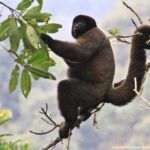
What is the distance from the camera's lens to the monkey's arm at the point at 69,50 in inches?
241

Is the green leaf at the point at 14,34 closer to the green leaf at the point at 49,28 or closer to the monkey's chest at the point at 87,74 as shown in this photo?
the green leaf at the point at 49,28

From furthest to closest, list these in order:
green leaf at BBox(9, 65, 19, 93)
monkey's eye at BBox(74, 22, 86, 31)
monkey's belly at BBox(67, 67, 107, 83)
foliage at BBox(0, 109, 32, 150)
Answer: monkey's eye at BBox(74, 22, 86, 31)
monkey's belly at BBox(67, 67, 107, 83)
green leaf at BBox(9, 65, 19, 93)
foliage at BBox(0, 109, 32, 150)

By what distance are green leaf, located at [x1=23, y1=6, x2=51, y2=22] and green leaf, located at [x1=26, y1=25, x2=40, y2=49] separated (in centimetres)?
11

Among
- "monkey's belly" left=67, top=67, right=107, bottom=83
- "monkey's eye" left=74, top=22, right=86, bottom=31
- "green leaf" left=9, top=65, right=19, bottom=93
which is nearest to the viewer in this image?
"green leaf" left=9, top=65, right=19, bottom=93

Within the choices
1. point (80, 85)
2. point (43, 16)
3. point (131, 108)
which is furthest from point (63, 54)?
point (131, 108)

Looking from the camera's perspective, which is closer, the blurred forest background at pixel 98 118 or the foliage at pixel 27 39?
the foliage at pixel 27 39

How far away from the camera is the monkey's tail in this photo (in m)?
6.57

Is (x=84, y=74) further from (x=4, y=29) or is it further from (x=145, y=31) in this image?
(x=4, y=29)

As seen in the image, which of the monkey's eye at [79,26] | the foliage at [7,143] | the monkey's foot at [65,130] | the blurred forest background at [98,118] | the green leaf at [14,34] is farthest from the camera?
the blurred forest background at [98,118]

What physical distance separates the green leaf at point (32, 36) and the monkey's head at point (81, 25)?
327cm

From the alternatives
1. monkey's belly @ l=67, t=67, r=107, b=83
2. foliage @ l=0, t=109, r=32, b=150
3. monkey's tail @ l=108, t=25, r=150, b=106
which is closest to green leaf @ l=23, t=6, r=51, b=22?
foliage @ l=0, t=109, r=32, b=150

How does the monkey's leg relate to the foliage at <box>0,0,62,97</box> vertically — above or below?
below

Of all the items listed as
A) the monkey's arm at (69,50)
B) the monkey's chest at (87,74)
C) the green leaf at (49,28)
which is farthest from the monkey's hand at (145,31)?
the green leaf at (49,28)

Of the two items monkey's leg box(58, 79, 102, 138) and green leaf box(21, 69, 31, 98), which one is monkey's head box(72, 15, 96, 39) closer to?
monkey's leg box(58, 79, 102, 138)
